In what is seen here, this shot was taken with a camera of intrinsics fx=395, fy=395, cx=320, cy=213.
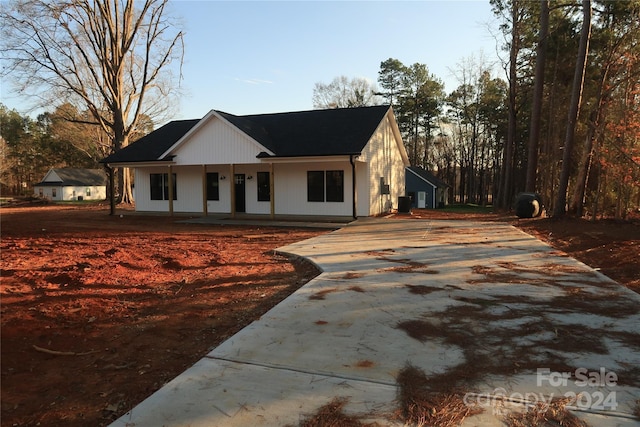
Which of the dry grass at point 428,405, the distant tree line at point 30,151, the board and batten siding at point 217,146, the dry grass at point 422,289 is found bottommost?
the dry grass at point 428,405

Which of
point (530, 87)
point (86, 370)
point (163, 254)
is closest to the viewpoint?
point (86, 370)

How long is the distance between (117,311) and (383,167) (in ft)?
53.8

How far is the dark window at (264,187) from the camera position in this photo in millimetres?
19016

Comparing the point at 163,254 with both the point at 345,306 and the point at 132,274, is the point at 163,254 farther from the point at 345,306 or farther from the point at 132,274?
the point at 345,306

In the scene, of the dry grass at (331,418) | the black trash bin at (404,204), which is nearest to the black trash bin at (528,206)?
the black trash bin at (404,204)

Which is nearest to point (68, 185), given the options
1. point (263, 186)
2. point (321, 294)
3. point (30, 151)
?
point (30, 151)

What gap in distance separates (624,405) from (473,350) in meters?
1.16

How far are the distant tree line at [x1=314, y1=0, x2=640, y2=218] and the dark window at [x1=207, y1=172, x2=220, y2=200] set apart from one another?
15615mm

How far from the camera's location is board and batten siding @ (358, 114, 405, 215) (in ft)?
58.6

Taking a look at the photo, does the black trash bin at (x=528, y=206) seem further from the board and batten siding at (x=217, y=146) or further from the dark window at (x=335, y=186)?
the board and batten siding at (x=217, y=146)

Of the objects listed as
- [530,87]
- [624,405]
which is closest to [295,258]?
[624,405]

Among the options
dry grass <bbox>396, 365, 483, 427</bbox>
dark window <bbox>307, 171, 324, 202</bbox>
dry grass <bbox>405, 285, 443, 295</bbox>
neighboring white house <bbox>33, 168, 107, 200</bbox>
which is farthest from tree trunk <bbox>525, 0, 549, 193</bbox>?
neighboring white house <bbox>33, 168, 107, 200</bbox>

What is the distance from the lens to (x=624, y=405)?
2.74 m

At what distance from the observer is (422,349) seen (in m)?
3.71
